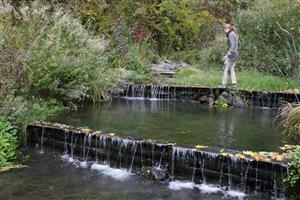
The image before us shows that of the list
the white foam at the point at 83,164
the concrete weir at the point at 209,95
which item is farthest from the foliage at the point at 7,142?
the concrete weir at the point at 209,95

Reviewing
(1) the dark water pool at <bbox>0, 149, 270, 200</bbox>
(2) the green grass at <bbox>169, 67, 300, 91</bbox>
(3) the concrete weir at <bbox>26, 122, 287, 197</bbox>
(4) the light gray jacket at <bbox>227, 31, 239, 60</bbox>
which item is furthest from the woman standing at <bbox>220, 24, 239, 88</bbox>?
(1) the dark water pool at <bbox>0, 149, 270, 200</bbox>

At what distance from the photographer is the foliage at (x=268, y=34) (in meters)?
14.5

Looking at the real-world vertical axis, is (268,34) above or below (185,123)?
above

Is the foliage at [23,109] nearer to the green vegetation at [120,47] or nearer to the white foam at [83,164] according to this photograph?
the green vegetation at [120,47]

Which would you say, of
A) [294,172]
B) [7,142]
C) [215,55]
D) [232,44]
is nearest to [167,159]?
A: [294,172]

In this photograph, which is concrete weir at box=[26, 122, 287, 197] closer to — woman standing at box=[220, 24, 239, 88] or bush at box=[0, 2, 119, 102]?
bush at box=[0, 2, 119, 102]

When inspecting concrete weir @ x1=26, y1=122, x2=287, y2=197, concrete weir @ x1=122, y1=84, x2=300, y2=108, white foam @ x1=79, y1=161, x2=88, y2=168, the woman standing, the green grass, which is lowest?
white foam @ x1=79, y1=161, x2=88, y2=168

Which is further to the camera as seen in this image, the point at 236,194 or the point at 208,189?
the point at 208,189

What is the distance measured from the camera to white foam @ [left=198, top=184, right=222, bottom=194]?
6.60m

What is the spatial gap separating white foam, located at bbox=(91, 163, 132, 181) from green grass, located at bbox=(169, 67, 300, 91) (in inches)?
237

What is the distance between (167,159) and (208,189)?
0.90 m

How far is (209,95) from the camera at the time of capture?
12.6 metres

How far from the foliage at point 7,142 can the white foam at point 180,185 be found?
2.73 meters

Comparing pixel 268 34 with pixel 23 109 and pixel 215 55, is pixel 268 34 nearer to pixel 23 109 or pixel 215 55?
pixel 215 55
